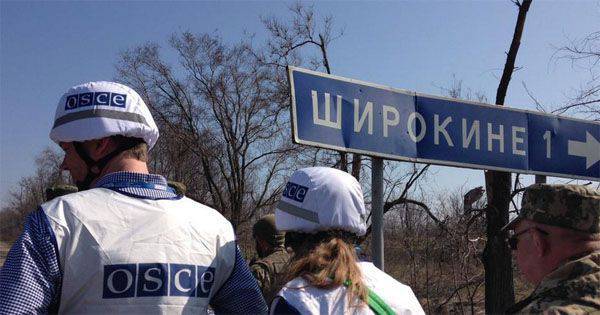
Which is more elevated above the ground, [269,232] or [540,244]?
[540,244]

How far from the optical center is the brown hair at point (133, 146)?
208 centimetres

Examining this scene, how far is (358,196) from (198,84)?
77.7 feet

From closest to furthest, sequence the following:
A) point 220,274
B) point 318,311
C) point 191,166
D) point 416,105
Answer: point 318,311, point 220,274, point 416,105, point 191,166

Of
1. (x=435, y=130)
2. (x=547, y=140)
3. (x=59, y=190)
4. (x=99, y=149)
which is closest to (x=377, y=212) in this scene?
(x=435, y=130)

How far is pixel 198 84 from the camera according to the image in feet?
82.5

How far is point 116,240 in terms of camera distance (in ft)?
6.03

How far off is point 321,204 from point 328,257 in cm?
21

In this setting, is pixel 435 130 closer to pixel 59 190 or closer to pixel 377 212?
pixel 377 212

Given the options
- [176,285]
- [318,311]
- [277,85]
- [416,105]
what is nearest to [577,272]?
[318,311]

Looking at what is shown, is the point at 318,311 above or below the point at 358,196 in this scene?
below

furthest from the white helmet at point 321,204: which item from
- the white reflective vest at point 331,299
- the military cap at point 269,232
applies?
the military cap at point 269,232

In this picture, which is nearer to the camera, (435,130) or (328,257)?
(328,257)

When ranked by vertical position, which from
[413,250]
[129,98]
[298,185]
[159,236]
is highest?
[129,98]

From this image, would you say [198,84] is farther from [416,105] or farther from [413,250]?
[416,105]
